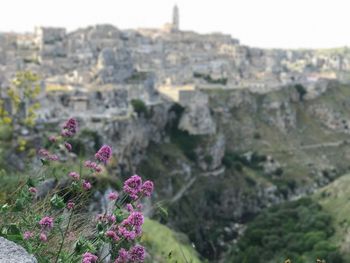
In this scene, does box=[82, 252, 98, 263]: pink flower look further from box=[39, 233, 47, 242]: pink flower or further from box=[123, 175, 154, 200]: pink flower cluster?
box=[123, 175, 154, 200]: pink flower cluster

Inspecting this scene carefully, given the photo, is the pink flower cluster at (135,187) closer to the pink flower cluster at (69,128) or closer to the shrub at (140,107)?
the pink flower cluster at (69,128)

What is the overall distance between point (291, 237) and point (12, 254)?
29.3 m

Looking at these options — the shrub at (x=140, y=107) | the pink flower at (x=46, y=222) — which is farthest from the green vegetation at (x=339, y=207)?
the pink flower at (x=46, y=222)

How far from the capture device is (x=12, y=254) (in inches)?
158

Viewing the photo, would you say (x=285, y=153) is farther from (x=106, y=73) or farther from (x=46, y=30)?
(x=46, y=30)

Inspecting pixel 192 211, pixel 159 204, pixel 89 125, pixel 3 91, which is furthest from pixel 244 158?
pixel 159 204

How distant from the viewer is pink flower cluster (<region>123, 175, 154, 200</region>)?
13.9ft

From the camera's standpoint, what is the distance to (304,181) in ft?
177

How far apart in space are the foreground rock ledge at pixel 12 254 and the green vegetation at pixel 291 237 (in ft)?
70.4

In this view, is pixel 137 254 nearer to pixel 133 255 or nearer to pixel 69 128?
pixel 133 255

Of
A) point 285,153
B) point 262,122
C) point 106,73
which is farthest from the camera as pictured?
point 262,122

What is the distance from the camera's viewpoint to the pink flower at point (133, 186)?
4226mm

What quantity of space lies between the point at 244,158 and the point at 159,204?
168 ft

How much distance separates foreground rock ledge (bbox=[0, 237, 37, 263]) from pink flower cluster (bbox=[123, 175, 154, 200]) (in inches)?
30.7
